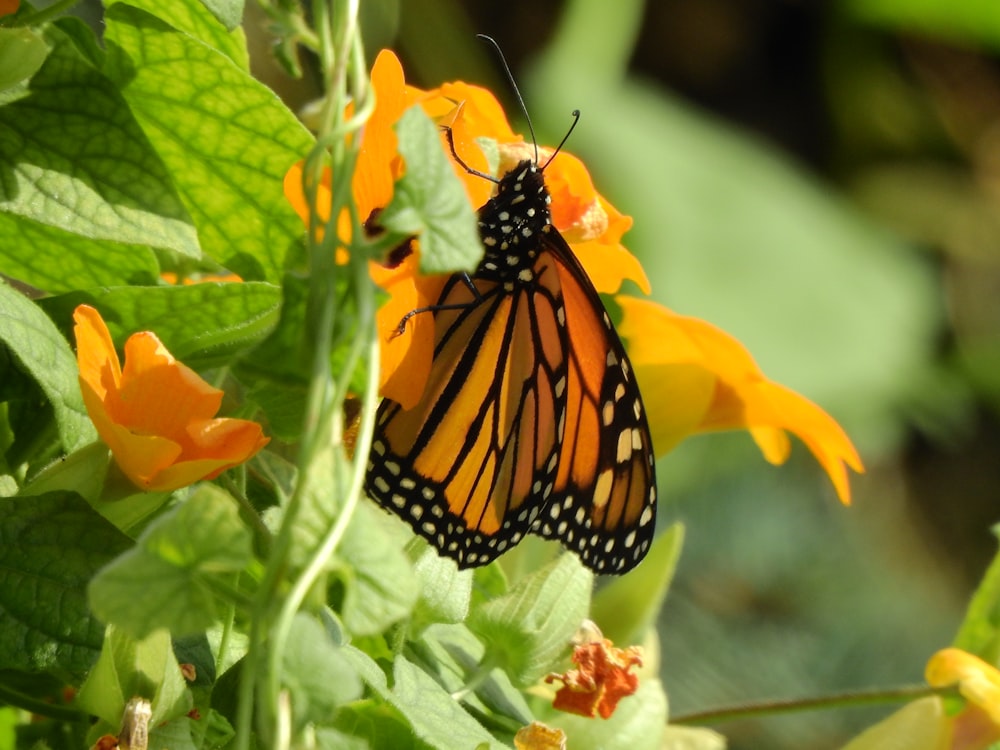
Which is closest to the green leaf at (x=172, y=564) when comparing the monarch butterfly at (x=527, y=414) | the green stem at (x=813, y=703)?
the monarch butterfly at (x=527, y=414)

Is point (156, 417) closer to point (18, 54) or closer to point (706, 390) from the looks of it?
point (18, 54)

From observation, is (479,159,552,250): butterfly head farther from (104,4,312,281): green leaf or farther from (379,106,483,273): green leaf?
(379,106,483,273): green leaf

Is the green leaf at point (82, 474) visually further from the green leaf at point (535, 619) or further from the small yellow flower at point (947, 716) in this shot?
the small yellow flower at point (947, 716)

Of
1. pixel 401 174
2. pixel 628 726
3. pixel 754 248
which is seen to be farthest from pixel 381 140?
pixel 754 248

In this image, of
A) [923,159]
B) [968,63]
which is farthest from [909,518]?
[968,63]

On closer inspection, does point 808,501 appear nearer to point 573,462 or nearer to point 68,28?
point 573,462

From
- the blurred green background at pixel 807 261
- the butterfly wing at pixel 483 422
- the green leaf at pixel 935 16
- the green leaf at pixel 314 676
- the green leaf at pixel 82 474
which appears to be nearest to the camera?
the green leaf at pixel 314 676
